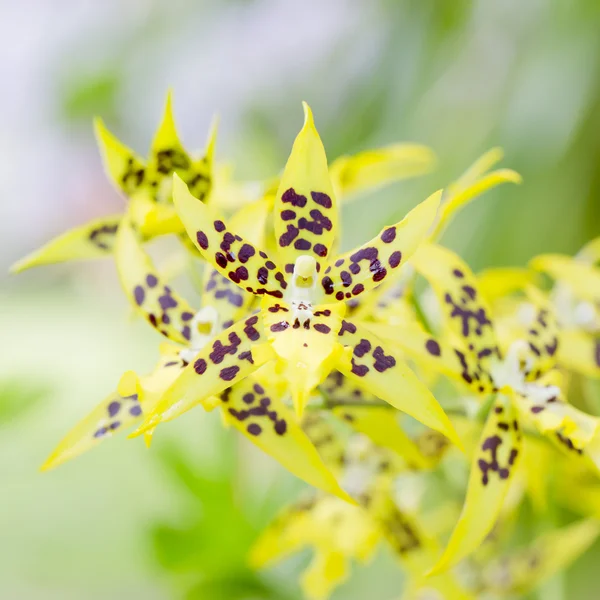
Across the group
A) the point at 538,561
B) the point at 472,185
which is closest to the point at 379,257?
the point at 472,185

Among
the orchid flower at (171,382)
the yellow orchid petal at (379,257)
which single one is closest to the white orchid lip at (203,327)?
the orchid flower at (171,382)

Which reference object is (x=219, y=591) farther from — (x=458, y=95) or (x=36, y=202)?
(x=36, y=202)

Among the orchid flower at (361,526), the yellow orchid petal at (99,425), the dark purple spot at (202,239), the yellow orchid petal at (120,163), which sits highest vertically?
the yellow orchid petal at (120,163)

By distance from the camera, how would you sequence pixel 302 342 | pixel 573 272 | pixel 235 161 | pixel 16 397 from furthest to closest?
pixel 235 161, pixel 16 397, pixel 573 272, pixel 302 342

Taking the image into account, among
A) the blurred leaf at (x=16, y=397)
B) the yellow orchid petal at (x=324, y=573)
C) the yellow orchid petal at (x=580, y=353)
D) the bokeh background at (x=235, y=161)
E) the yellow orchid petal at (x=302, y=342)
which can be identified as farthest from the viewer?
the bokeh background at (x=235, y=161)

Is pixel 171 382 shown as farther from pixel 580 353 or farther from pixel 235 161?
pixel 235 161

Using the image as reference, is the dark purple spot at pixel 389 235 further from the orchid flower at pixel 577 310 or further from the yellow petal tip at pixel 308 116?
the orchid flower at pixel 577 310

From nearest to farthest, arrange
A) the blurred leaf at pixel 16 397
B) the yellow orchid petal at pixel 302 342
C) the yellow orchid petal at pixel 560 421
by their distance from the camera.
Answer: the yellow orchid petal at pixel 302 342 → the yellow orchid petal at pixel 560 421 → the blurred leaf at pixel 16 397
